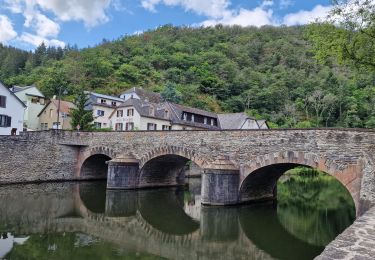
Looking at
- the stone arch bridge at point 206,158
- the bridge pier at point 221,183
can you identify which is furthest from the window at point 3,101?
the bridge pier at point 221,183

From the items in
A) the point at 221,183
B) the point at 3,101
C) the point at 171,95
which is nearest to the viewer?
the point at 221,183

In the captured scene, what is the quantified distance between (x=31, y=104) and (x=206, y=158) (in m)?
39.9

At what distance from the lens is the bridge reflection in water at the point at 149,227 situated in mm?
12695

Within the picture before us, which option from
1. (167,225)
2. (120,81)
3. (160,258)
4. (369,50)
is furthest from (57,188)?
(120,81)

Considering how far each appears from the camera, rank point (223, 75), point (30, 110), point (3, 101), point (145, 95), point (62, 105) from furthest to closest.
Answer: point (223, 75), point (145, 95), point (30, 110), point (62, 105), point (3, 101)

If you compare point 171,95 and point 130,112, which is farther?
point 171,95

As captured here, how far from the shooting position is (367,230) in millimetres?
7340

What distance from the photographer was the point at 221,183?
19.8 m

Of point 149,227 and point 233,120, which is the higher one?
point 233,120

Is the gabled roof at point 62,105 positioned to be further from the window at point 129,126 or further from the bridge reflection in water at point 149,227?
the bridge reflection in water at point 149,227

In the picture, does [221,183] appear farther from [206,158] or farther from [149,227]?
[149,227]

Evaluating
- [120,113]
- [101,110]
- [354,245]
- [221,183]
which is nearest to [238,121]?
[120,113]

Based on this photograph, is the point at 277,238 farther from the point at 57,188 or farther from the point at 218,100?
the point at 218,100

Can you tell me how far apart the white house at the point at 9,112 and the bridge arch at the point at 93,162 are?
8.73 meters
